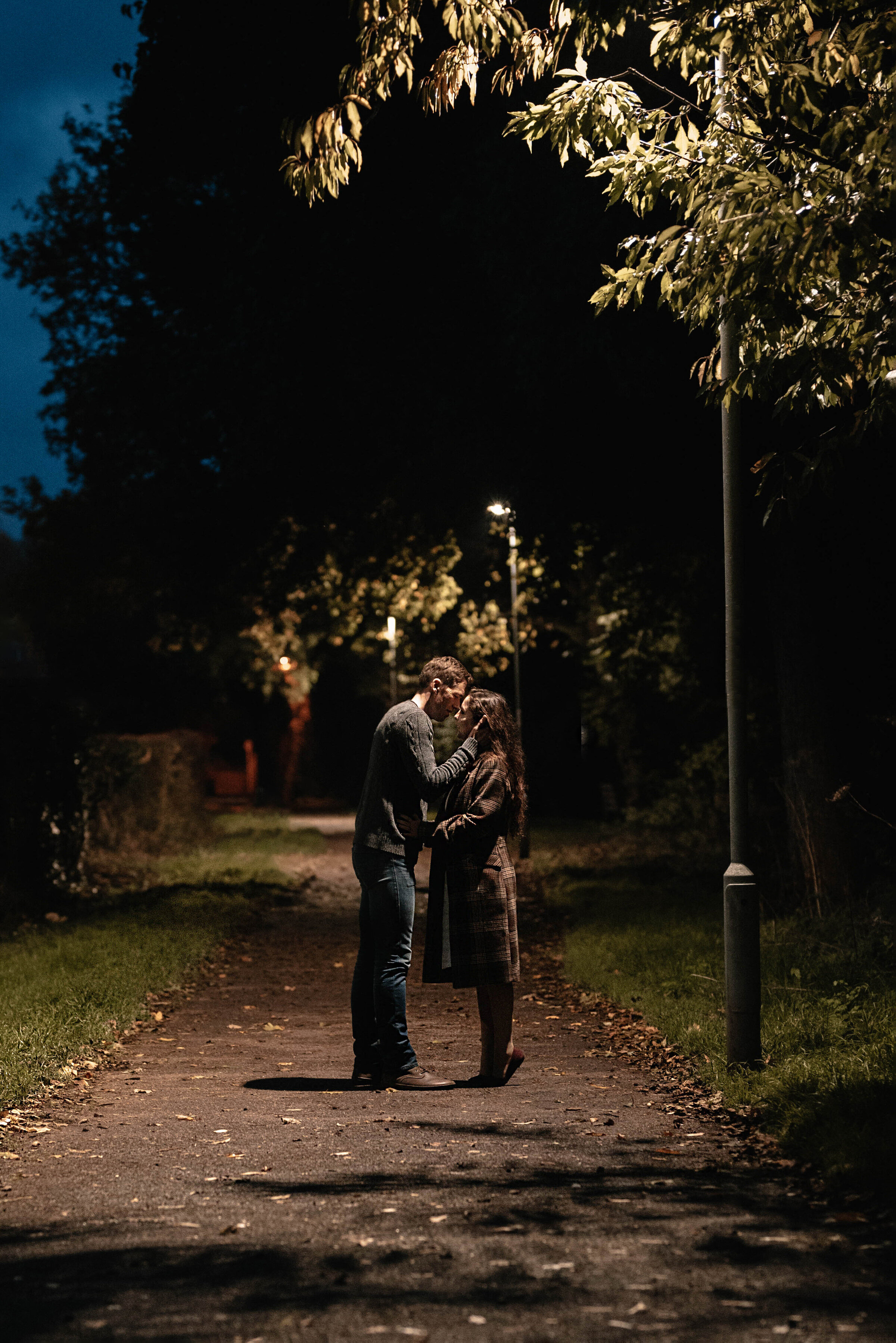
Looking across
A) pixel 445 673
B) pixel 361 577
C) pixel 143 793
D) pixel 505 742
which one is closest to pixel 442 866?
pixel 505 742

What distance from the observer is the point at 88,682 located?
3934 centimetres

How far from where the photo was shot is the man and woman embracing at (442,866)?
7285 mm

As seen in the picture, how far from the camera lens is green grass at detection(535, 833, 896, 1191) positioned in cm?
591

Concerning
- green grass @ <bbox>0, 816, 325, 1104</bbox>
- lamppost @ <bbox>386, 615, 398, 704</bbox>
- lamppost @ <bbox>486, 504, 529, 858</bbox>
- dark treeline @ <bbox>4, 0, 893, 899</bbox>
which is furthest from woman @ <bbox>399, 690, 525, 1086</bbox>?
lamppost @ <bbox>386, 615, 398, 704</bbox>

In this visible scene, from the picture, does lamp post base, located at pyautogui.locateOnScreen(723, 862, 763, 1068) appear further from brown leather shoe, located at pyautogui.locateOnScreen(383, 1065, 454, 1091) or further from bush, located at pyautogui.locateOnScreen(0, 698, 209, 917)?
bush, located at pyautogui.locateOnScreen(0, 698, 209, 917)

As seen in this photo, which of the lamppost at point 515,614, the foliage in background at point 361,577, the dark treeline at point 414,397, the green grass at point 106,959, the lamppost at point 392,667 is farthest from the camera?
the lamppost at point 392,667

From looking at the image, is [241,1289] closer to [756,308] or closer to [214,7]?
[756,308]

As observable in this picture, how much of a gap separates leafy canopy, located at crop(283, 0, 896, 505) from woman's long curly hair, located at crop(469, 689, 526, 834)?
187 centimetres

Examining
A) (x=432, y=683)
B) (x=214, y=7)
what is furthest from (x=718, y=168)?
(x=214, y=7)

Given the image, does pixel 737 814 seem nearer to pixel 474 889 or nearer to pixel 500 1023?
pixel 474 889

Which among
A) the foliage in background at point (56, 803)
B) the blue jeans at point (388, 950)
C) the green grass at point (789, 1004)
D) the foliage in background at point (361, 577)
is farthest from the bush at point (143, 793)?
the blue jeans at point (388, 950)

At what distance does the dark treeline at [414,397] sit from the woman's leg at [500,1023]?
405cm

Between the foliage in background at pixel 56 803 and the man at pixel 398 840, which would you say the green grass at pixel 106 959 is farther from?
the man at pixel 398 840

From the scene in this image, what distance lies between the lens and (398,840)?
24.0ft
